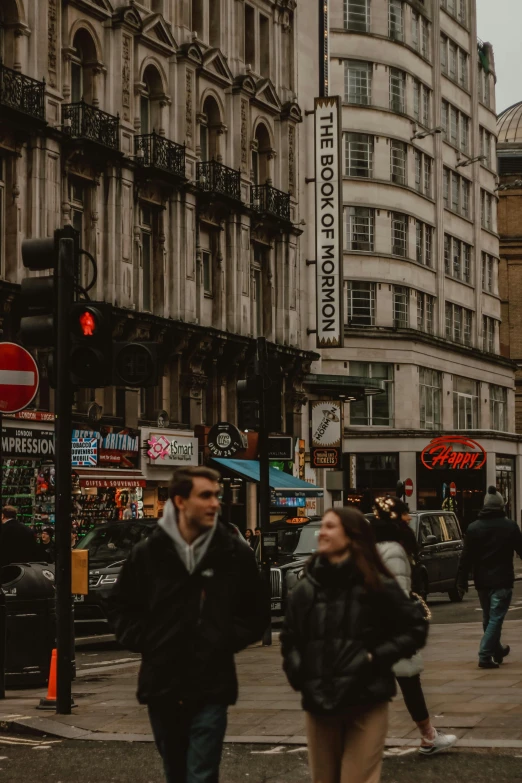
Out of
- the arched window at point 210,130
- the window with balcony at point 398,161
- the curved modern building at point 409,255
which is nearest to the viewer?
the arched window at point 210,130

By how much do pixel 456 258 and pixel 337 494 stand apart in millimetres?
19539

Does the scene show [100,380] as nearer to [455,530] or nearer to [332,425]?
[455,530]

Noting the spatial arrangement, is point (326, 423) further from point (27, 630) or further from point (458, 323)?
point (27, 630)

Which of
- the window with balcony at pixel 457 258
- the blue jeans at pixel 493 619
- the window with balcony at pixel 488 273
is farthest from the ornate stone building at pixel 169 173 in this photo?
the window with balcony at pixel 488 273

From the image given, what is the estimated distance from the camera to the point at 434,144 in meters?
62.6

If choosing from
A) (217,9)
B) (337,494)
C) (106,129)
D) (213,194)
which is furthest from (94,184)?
(337,494)

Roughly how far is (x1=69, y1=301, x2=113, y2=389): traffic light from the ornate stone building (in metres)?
19.4

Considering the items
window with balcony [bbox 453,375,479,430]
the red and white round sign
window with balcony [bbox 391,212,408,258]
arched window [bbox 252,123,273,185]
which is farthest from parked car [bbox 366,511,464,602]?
window with balcony [bbox 453,375,479,430]

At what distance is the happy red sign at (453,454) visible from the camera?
191ft

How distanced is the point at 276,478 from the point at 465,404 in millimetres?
25121

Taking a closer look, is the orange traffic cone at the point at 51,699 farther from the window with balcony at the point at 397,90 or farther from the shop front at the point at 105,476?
the window with balcony at the point at 397,90

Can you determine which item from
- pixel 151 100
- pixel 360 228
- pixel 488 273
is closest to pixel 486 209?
pixel 488 273

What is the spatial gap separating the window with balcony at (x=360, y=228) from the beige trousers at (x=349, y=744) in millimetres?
51618

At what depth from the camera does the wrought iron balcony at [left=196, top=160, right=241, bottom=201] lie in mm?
39812
